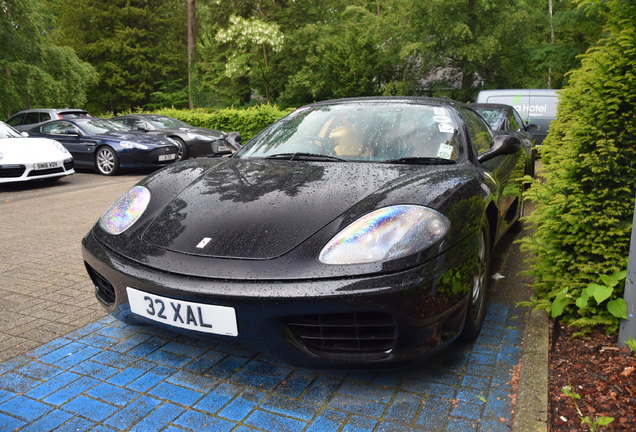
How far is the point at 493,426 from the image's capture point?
2.07m

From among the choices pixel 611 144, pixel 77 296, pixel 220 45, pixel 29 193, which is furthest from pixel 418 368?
pixel 220 45

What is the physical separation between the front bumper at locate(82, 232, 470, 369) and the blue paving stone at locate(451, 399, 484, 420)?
0.89ft

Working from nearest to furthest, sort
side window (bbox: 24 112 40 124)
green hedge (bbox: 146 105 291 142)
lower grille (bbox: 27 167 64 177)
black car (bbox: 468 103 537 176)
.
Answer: black car (bbox: 468 103 537 176) → lower grille (bbox: 27 167 64 177) → side window (bbox: 24 112 40 124) → green hedge (bbox: 146 105 291 142)

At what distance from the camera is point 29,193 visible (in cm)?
872

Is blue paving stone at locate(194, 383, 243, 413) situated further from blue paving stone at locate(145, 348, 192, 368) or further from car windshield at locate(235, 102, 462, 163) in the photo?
car windshield at locate(235, 102, 462, 163)

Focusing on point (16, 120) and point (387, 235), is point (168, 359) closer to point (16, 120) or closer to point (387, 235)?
point (387, 235)

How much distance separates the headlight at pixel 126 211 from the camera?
8.80 feet

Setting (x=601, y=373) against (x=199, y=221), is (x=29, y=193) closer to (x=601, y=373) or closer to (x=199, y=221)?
(x=199, y=221)

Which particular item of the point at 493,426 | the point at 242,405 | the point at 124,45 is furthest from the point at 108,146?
the point at 124,45

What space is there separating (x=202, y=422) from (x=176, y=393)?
0.92 ft

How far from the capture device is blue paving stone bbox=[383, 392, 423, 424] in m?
2.14

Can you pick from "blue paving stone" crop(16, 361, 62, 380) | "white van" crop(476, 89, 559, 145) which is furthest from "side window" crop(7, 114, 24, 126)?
"blue paving stone" crop(16, 361, 62, 380)

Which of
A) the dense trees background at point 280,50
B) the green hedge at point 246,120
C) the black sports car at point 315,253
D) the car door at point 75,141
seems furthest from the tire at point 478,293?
the dense trees background at point 280,50

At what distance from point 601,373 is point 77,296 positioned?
329 cm
